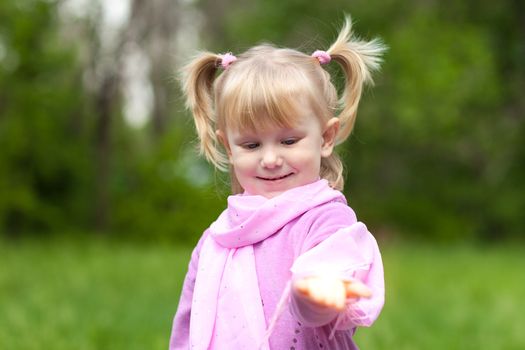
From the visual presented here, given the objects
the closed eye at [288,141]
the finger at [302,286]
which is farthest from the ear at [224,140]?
the finger at [302,286]

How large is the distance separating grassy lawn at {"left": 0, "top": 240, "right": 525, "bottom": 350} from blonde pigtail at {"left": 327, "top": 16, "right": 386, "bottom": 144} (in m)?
3.02

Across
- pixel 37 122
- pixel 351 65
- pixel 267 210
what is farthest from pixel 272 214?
pixel 37 122

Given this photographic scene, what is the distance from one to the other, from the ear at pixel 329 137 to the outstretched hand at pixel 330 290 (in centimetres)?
57

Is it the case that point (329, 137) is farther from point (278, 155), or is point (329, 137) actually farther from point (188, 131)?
point (188, 131)

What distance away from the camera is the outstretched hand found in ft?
6.94

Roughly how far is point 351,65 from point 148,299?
515cm

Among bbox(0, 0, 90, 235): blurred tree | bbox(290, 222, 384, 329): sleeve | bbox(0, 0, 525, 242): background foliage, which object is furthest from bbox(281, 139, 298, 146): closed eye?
bbox(0, 0, 90, 235): blurred tree

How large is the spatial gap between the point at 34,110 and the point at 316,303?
495 inches

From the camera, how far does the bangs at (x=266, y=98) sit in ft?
8.14

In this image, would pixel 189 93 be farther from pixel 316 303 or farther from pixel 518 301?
pixel 518 301

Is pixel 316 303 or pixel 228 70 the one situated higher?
pixel 228 70

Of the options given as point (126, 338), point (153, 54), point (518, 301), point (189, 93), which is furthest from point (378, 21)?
point (189, 93)

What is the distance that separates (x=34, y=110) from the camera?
46.4 feet

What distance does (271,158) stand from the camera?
8.21 ft
